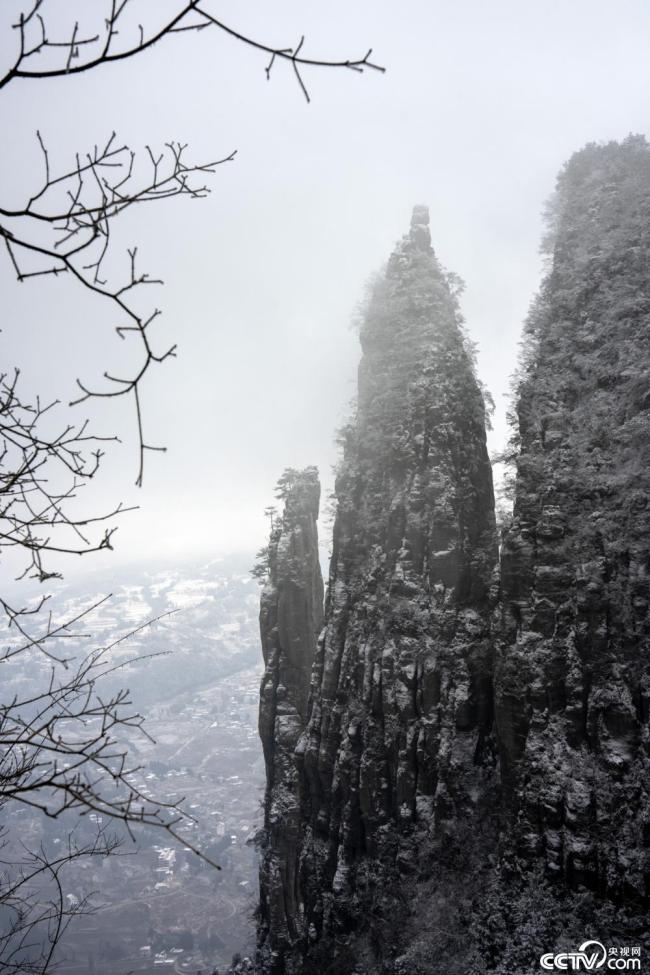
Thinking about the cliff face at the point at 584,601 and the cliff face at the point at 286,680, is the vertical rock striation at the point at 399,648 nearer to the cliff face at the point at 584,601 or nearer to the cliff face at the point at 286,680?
the cliff face at the point at 286,680

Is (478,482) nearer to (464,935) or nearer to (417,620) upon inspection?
(417,620)

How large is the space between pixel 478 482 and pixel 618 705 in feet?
34.0

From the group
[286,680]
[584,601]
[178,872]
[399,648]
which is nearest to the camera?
[584,601]

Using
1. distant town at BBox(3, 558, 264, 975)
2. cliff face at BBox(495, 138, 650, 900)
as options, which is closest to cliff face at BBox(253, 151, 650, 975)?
cliff face at BBox(495, 138, 650, 900)

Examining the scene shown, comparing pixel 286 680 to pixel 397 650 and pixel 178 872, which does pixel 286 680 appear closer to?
pixel 397 650

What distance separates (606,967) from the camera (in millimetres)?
11312

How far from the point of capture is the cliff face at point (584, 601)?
12836 millimetres

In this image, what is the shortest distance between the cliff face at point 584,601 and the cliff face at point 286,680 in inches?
482

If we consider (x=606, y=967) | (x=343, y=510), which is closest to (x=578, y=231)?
(x=343, y=510)

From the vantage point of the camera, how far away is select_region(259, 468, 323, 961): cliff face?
23.1 m

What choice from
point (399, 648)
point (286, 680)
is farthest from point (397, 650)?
point (286, 680)

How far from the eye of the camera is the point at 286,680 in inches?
1019

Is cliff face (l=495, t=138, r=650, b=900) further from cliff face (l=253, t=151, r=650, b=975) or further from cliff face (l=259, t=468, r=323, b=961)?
cliff face (l=259, t=468, r=323, b=961)

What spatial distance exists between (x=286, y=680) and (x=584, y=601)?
51.5 feet
